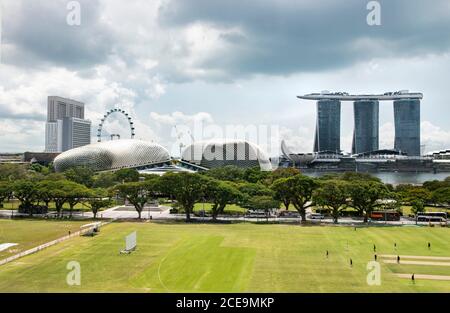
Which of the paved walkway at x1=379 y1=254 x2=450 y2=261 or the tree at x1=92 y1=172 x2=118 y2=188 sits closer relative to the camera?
the paved walkway at x1=379 y1=254 x2=450 y2=261

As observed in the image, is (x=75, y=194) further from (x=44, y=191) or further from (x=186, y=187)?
(x=186, y=187)

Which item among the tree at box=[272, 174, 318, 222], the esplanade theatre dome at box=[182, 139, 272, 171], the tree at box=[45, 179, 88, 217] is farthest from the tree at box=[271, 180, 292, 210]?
the esplanade theatre dome at box=[182, 139, 272, 171]

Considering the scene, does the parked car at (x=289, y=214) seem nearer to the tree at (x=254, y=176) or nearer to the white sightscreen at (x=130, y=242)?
the tree at (x=254, y=176)

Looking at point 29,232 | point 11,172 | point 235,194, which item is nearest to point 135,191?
point 235,194

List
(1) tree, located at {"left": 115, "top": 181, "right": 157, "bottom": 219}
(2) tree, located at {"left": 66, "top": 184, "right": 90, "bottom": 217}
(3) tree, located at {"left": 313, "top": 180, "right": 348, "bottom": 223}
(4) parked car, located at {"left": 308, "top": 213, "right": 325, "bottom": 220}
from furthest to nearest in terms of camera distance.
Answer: (2) tree, located at {"left": 66, "top": 184, "right": 90, "bottom": 217}, (1) tree, located at {"left": 115, "top": 181, "right": 157, "bottom": 219}, (4) parked car, located at {"left": 308, "top": 213, "right": 325, "bottom": 220}, (3) tree, located at {"left": 313, "top": 180, "right": 348, "bottom": 223}

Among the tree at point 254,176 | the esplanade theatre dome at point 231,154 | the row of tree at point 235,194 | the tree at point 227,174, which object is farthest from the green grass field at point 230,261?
the esplanade theatre dome at point 231,154

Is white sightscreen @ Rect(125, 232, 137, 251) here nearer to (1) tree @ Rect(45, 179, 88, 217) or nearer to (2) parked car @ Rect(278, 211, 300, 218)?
(1) tree @ Rect(45, 179, 88, 217)
